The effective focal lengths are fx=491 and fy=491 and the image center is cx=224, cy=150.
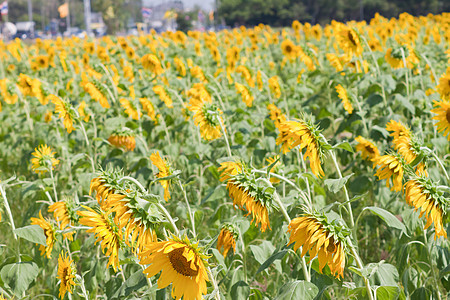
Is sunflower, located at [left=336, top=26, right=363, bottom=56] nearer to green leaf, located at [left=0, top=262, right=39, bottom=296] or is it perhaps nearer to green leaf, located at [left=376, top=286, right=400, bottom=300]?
green leaf, located at [left=376, top=286, right=400, bottom=300]

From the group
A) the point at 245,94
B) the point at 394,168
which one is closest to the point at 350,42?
the point at 245,94

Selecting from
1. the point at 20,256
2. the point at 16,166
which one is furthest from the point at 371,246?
the point at 16,166

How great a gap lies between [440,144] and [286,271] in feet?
5.13

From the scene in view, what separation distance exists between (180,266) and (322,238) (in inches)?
16.6

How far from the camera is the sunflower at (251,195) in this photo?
62.7 inches

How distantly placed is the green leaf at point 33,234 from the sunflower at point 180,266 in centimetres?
75

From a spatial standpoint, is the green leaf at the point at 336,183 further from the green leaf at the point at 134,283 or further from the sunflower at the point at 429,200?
the green leaf at the point at 134,283

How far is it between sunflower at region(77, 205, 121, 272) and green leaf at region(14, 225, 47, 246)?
0.51 meters

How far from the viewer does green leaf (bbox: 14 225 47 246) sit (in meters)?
1.98

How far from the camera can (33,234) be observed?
2.00 metres

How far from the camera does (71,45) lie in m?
12.2

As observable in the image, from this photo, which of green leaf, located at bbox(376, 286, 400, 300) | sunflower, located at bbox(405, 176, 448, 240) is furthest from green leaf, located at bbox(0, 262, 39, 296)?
sunflower, located at bbox(405, 176, 448, 240)

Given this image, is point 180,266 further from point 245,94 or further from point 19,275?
point 245,94

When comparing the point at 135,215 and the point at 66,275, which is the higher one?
the point at 135,215
